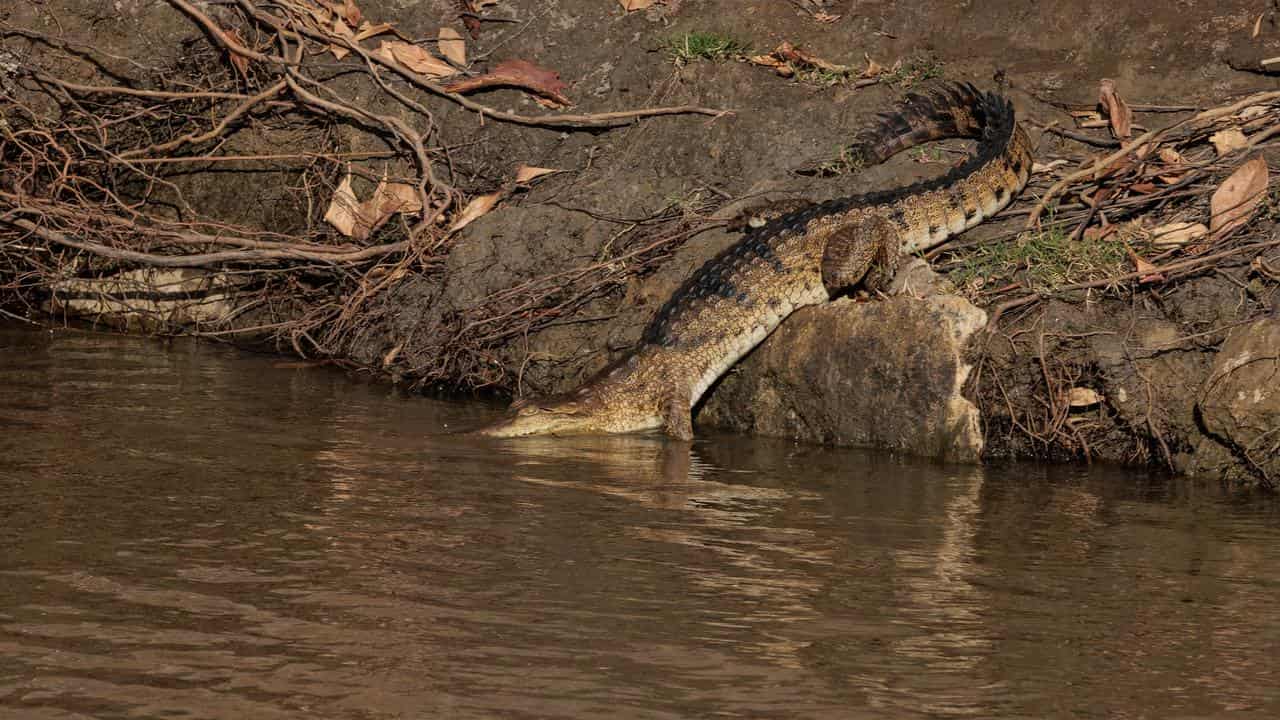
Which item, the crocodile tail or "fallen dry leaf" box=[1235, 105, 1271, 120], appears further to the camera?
the crocodile tail

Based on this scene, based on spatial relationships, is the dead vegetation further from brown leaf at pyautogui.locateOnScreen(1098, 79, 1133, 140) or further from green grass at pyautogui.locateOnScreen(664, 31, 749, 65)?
brown leaf at pyautogui.locateOnScreen(1098, 79, 1133, 140)

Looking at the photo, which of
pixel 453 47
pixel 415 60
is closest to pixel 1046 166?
pixel 453 47

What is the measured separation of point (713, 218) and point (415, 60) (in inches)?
95.4

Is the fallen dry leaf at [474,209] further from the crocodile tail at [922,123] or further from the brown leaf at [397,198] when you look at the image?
the crocodile tail at [922,123]

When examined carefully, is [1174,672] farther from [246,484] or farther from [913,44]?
[913,44]

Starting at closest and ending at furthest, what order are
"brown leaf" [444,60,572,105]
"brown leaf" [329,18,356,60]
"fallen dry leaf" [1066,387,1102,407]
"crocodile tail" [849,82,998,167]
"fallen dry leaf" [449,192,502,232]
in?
"fallen dry leaf" [1066,387,1102,407] < "crocodile tail" [849,82,998,167] < "fallen dry leaf" [449,192,502,232] < "brown leaf" [444,60,572,105] < "brown leaf" [329,18,356,60]

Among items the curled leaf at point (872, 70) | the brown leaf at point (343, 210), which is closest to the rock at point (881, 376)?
the curled leaf at point (872, 70)

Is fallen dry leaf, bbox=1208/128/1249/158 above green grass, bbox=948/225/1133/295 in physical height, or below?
above

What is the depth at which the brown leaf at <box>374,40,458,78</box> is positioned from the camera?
8398 mm

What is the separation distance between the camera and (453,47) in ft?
28.1

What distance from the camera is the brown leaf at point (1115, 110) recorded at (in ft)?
23.3

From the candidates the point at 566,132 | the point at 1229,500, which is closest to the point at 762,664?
the point at 1229,500

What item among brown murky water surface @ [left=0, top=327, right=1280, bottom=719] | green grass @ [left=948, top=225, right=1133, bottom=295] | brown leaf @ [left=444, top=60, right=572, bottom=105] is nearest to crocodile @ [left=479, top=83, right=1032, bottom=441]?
green grass @ [left=948, top=225, right=1133, bottom=295]

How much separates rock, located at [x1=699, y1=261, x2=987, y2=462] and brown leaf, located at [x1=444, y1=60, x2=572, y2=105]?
2575 mm
